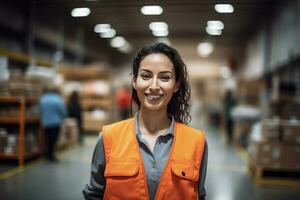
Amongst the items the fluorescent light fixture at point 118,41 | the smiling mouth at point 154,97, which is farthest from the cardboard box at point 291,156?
the smiling mouth at point 154,97

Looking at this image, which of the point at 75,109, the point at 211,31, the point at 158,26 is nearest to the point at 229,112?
the point at 75,109

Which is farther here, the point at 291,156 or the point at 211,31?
the point at 291,156

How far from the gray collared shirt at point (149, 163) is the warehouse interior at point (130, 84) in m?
0.71

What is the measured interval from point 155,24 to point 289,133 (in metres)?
3.02

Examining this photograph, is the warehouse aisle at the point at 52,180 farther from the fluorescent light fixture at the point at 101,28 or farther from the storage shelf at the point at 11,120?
the fluorescent light fixture at the point at 101,28

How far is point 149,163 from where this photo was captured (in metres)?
1.61

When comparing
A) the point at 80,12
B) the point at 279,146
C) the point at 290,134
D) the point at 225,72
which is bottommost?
the point at 279,146

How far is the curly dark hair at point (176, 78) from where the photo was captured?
1662 mm

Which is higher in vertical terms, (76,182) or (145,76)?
(145,76)

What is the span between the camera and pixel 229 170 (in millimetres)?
6090

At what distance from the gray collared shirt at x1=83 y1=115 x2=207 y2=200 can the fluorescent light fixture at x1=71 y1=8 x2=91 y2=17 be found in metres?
1.72

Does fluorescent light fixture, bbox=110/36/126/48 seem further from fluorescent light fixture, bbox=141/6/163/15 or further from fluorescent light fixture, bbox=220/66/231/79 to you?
fluorescent light fixture, bbox=220/66/231/79

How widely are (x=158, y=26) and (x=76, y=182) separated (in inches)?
102

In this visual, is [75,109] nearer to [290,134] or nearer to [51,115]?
[51,115]
